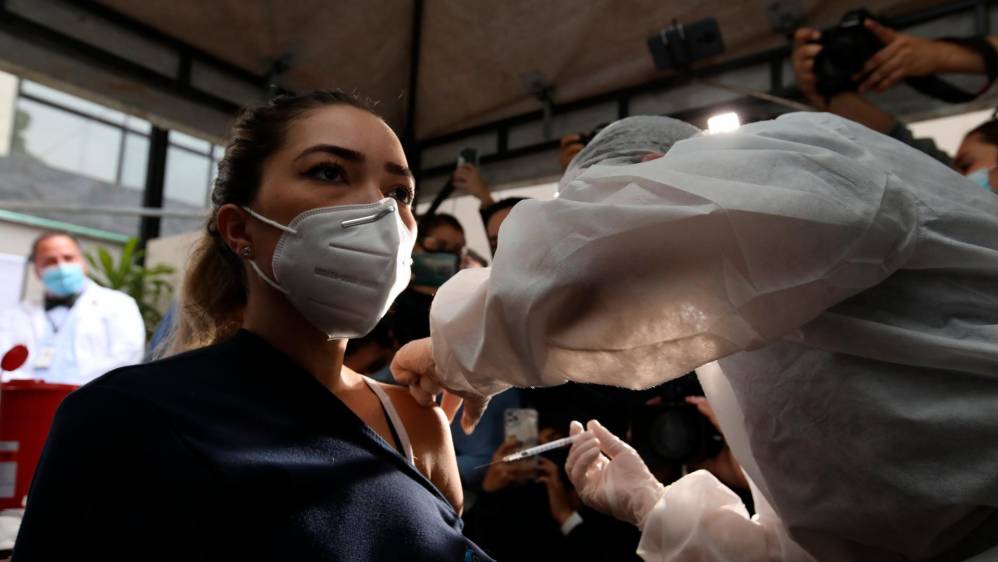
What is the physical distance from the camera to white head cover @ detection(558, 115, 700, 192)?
1062mm

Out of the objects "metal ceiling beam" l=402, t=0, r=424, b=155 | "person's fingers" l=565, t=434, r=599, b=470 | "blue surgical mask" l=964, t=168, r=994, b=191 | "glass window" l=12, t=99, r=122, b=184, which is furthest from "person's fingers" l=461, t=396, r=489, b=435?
"glass window" l=12, t=99, r=122, b=184

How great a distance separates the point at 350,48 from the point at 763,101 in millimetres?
1822

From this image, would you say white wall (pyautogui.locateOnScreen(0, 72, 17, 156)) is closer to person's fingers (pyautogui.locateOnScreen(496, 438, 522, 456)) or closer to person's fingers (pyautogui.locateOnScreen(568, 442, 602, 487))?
person's fingers (pyautogui.locateOnScreen(496, 438, 522, 456))

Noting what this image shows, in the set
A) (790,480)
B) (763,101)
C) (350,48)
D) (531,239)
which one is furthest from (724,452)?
(350,48)

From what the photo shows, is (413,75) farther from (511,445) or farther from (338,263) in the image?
(338,263)

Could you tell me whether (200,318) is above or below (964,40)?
below

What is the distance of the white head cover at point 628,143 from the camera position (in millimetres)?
1062

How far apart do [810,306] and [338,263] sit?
709 mm

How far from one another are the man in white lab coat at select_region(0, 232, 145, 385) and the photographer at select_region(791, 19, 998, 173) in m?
3.62

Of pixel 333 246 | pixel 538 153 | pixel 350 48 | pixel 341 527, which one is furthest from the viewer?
pixel 538 153

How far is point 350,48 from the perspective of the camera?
9.42ft

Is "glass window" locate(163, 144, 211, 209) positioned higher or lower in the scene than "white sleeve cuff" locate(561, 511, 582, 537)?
higher

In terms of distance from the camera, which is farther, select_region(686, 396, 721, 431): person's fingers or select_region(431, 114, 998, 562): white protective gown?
select_region(686, 396, 721, 431): person's fingers

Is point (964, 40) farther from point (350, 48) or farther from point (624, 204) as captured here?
point (350, 48)
